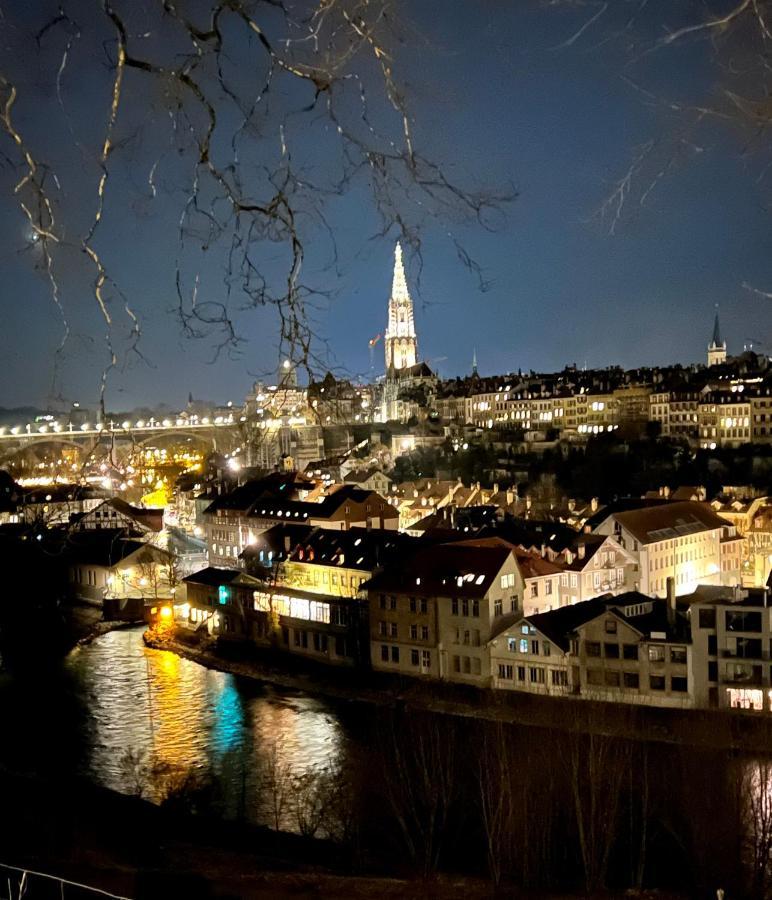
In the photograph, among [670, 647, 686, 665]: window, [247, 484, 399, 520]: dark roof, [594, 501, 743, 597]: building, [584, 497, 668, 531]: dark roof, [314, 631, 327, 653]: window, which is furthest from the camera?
[247, 484, 399, 520]: dark roof

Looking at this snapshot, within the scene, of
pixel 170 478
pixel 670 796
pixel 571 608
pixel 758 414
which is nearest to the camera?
pixel 670 796

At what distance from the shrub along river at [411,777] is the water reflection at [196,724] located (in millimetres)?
23

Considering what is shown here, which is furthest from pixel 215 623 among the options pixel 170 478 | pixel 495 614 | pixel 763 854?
pixel 170 478

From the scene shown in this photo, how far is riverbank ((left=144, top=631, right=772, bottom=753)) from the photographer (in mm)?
8242

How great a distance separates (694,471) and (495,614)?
13512 millimetres

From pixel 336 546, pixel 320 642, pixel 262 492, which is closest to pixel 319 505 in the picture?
pixel 262 492

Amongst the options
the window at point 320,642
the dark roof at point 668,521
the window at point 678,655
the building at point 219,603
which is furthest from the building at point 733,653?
the building at point 219,603

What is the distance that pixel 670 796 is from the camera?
7129mm

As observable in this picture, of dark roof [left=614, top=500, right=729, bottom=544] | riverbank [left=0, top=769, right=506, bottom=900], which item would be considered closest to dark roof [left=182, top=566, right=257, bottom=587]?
dark roof [left=614, top=500, right=729, bottom=544]

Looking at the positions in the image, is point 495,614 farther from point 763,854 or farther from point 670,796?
point 763,854

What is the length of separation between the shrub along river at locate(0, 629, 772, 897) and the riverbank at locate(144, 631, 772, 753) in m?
0.21

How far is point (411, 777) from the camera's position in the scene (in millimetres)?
7379

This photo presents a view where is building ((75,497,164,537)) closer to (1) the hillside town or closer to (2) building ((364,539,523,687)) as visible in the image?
(1) the hillside town

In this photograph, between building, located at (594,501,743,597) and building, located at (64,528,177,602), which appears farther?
building, located at (64,528,177,602)
